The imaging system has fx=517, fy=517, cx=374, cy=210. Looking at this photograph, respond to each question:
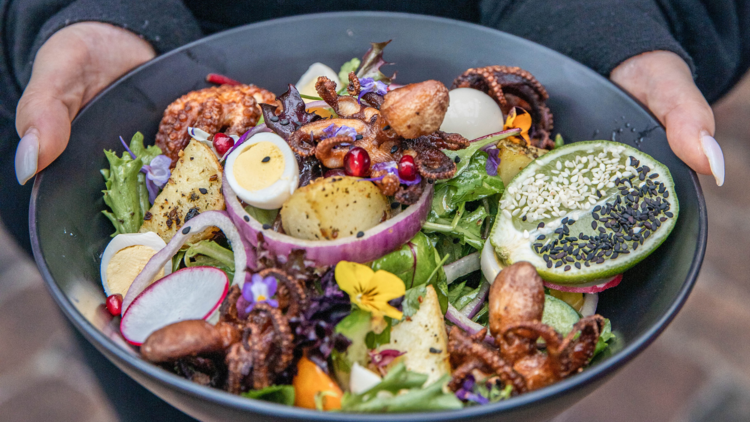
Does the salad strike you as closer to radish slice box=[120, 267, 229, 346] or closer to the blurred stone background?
radish slice box=[120, 267, 229, 346]

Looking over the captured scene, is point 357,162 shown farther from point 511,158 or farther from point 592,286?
point 592,286

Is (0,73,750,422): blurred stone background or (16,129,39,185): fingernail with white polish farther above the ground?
(16,129,39,185): fingernail with white polish

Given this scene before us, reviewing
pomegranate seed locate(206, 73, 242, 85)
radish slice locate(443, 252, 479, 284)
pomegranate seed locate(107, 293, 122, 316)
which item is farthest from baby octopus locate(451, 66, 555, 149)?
pomegranate seed locate(107, 293, 122, 316)

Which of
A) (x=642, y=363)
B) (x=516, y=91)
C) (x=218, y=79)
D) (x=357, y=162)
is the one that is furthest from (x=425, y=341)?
(x=642, y=363)

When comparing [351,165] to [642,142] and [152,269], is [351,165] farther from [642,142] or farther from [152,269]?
[642,142]

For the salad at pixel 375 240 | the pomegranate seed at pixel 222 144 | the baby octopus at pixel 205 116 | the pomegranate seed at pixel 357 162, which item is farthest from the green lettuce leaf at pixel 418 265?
the baby octopus at pixel 205 116

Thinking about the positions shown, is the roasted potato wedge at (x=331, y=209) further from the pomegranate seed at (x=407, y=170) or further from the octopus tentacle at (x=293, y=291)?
the octopus tentacle at (x=293, y=291)
